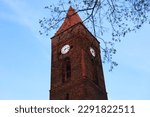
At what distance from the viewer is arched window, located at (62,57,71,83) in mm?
26750

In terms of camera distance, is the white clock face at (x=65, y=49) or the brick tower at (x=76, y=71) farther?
the white clock face at (x=65, y=49)

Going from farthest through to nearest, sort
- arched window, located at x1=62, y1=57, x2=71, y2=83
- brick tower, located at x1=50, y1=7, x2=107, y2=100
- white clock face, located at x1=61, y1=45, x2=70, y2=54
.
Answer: white clock face, located at x1=61, y1=45, x2=70, y2=54 < arched window, located at x1=62, y1=57, x2=71, y2=83 < brick tower, located at x1=50, y1=7, x2=107, y2=100

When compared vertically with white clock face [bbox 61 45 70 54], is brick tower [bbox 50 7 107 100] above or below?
below

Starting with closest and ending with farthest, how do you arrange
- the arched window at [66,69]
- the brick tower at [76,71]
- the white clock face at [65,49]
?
the brick tower at [76,71] → the arched window at [66,69] → the white clock face at [65,49]

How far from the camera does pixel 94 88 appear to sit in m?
25.9

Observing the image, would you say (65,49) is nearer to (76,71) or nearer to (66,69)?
(66,69)

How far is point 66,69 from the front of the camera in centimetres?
2738

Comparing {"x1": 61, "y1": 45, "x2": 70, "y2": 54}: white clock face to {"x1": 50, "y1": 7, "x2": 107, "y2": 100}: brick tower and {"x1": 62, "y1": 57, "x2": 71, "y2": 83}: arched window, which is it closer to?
{"x1": 50, "y1": 7, "x2": 107, "y2": 100}: brick tower

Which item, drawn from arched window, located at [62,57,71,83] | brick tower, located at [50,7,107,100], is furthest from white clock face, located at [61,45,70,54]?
arched window, located at [62,57,71,83]

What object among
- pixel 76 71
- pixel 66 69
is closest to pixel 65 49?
pixel 66 69

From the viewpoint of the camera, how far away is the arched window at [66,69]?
87.8ft

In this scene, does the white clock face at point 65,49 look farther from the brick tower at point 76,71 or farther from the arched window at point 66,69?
the arched window at point 66,69

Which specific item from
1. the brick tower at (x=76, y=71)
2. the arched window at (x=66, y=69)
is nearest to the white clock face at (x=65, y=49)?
the brick tower at (x=76, y=71)

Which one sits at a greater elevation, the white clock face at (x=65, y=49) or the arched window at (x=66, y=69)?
the white clock face at (x=65, y=49)
